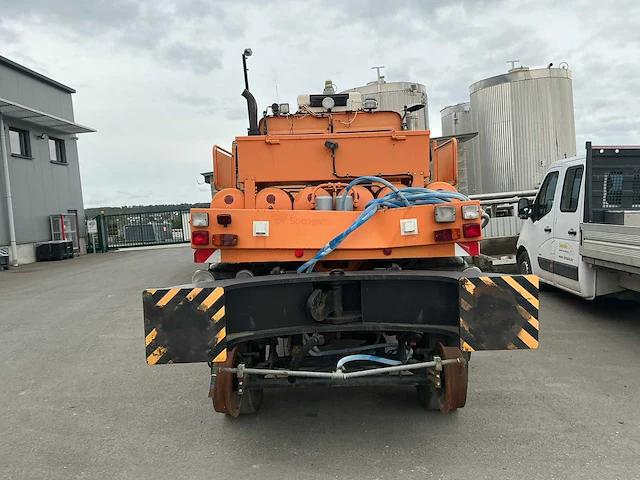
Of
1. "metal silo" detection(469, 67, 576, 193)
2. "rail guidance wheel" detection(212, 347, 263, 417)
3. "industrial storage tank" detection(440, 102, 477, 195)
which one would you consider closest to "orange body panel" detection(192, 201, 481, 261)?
"rail guidance wheel" detection(212, 347, 263, 417)

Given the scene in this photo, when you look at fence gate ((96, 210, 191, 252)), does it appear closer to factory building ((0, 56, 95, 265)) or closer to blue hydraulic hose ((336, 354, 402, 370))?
factory building ((0, 56, 95, 265))

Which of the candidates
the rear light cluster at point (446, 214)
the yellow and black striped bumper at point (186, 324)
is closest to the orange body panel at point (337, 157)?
the rear light cluster at point (446, 214)

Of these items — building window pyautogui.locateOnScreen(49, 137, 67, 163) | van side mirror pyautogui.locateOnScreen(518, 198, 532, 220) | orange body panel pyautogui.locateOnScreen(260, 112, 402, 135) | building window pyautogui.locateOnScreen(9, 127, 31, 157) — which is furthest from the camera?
building window pyautogui.locateOnScreen(49, 137, 67, 163)

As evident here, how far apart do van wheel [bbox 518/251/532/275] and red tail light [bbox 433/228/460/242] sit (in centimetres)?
566

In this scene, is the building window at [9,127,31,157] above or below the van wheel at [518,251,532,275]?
above

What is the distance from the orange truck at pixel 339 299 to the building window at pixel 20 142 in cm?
1934

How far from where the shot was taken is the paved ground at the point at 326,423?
337 centimetres

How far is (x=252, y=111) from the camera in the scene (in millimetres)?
5527

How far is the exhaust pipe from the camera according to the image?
5.49 m

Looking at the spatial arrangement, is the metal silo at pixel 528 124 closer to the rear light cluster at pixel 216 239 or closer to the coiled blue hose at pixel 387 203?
the coiled blue hose at pixel 387 203

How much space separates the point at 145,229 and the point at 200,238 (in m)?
23.5

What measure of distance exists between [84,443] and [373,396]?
2.30 meters

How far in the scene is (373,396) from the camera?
4.54 meters

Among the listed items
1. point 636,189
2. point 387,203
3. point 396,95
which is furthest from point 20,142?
point 636,189
